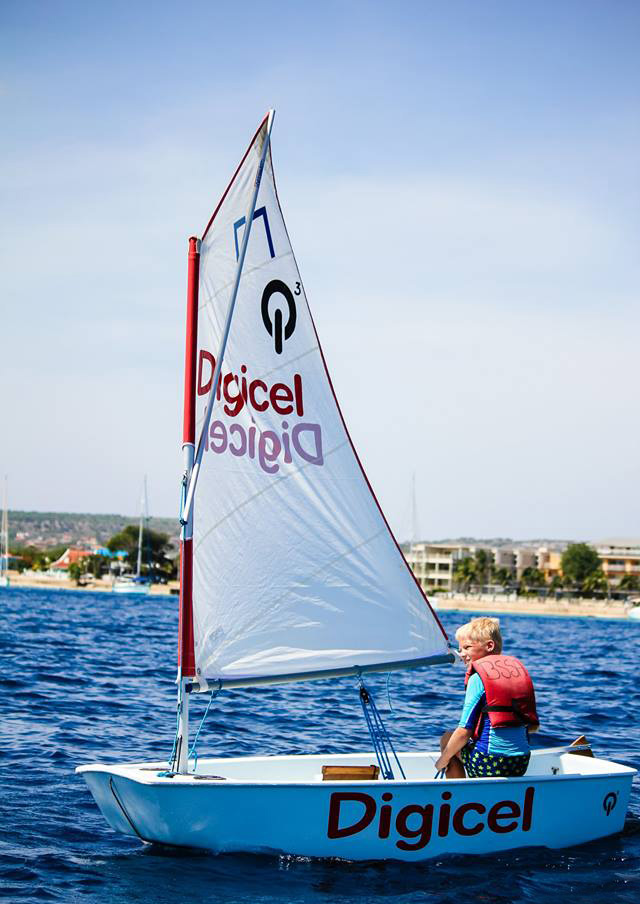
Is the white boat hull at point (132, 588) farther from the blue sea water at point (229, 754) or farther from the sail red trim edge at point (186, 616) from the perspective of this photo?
the sail red trim edge at point (186, 616)

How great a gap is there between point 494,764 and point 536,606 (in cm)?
12347

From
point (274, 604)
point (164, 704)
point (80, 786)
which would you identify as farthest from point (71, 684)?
point (274, 604)

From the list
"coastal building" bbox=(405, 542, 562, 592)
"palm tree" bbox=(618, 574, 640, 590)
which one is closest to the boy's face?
"coastal building" bbox=(405, 542, 562, 592)

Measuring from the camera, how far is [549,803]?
9.67 meters

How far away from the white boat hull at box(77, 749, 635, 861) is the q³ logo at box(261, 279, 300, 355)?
13.3ft

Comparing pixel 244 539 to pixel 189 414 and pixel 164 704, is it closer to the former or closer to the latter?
pixel 189 414

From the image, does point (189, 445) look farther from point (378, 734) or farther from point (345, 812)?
point (345, 812)

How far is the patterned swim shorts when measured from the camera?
9477 millimetres

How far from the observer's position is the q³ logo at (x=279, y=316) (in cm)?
999

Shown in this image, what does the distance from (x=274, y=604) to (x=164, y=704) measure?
9.42 m

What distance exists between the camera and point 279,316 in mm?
10078

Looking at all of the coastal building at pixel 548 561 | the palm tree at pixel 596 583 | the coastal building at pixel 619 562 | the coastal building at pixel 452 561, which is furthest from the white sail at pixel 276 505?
the coastal building at pixel 548 561

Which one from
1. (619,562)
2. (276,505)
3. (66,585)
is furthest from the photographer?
(619,562)

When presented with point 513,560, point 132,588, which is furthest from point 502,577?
point 132,588
